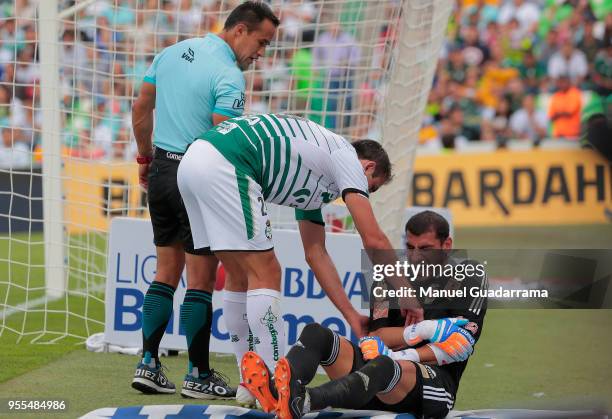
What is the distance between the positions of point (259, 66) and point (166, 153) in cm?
523

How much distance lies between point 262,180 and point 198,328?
0.93 meters

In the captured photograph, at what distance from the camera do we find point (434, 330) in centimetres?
471

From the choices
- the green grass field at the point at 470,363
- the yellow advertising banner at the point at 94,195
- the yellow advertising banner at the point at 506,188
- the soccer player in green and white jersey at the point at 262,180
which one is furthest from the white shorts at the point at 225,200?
the yellow advertising banner at the point at 506,188

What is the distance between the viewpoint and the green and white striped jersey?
15.9ft

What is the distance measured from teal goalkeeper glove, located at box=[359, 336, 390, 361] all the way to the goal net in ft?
8.91

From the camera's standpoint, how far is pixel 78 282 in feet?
32.0

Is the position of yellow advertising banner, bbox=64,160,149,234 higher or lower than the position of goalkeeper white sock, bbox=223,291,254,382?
higher

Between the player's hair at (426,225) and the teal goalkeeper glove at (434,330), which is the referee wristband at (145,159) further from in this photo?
the teal goalkeeper glove at (434,330)

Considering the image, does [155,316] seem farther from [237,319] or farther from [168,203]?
[168,203]

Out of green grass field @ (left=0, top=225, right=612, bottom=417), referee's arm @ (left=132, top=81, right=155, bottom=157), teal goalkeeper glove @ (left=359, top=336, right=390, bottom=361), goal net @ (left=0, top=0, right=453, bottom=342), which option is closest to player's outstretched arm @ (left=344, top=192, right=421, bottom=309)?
teal goalkeeper glove @ (left=359, top=336, right=390, bottom=361)

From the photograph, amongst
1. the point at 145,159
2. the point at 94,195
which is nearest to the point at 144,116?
Result: the point at 145,159

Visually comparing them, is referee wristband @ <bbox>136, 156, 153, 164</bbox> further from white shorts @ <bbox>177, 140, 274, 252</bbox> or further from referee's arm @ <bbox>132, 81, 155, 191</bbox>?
white shorts @ <bbox>177, 140, 274, 252</bbox>

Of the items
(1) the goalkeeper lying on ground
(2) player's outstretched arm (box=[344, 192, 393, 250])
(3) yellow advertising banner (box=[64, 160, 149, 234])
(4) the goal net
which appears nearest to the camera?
(1) the goalkeeper lying on ground

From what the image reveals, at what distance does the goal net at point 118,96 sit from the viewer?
7.89 meters
